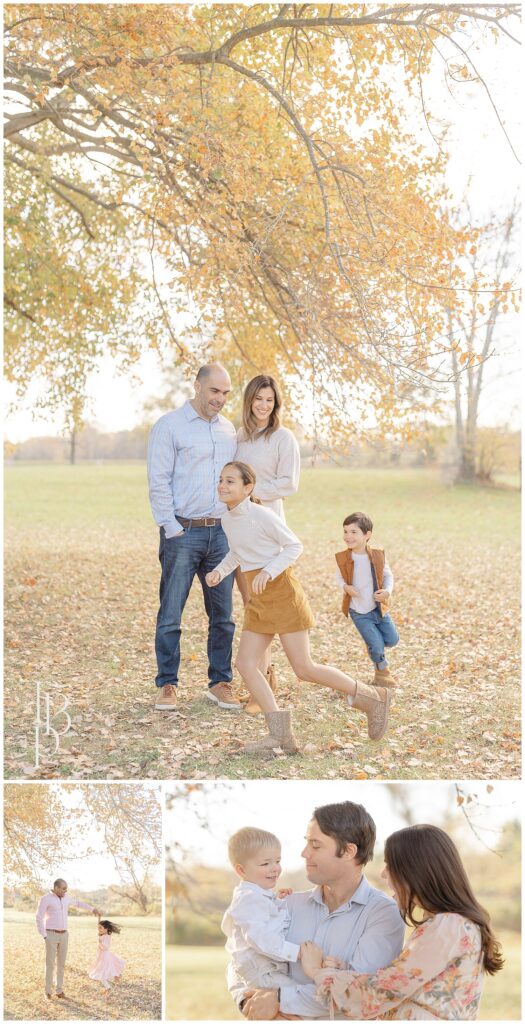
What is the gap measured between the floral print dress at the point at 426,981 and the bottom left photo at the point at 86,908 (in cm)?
112

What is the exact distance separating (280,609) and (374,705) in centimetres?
104

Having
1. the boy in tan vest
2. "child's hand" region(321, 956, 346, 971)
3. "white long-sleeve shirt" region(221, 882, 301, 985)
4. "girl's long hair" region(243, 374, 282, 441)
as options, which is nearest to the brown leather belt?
"girl's long hair" region(243, 374, 282, 441)

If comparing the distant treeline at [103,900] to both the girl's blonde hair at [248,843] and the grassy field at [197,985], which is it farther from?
the girl's blonde hair at [248,843]

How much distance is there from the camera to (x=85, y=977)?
14.2ft

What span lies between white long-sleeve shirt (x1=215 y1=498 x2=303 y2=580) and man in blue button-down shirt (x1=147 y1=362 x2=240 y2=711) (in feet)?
2.60

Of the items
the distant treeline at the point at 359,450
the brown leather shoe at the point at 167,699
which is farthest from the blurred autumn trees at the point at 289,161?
the distant treeline at the point at 359,450

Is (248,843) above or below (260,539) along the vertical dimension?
below

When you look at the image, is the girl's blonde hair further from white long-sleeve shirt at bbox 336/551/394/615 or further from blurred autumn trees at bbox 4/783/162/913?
white long-sleeve shirt at bbox 336/551/394/615

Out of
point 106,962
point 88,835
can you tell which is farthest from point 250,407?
point 106,962

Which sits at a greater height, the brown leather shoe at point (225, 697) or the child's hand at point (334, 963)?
the brown leather shoe at point (225, 697)

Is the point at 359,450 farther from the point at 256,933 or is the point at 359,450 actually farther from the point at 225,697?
the point at 256,933

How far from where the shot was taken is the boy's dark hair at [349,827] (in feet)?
12.3

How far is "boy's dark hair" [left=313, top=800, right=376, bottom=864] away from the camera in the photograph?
3.74 meters

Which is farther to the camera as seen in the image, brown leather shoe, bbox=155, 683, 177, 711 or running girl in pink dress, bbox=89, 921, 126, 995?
brown leather shoe, bbox=155, 683, 177, 711
